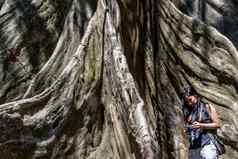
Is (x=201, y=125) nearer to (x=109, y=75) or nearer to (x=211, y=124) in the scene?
(x=211, y=124)

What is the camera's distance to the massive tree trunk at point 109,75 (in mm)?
5164

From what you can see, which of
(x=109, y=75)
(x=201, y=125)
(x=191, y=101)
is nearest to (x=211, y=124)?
(x=201, y=125)

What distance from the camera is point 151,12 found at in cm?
689

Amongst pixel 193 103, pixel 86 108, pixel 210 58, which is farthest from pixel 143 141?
pixel 210 58

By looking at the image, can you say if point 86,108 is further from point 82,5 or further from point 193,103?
point 82,5

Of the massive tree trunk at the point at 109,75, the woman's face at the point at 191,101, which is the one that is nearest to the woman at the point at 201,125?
the woman's face at the point at 191,101

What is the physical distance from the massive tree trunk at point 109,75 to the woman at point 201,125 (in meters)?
0.35

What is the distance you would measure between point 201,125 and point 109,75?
1.07 metres

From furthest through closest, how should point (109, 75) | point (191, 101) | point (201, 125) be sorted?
1. point (109, 75)
2. point (191, 101)
3. point (201, 125)

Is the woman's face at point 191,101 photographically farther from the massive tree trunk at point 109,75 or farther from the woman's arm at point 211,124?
the massive tree trunk at point 109,75

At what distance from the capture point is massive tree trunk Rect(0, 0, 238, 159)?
5164mm

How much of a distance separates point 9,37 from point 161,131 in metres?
2.14

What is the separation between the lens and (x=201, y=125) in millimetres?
5184

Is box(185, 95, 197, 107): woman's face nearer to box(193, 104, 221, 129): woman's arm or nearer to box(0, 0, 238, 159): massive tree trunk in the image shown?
box(193, 104, 221, 129): woman's arm
